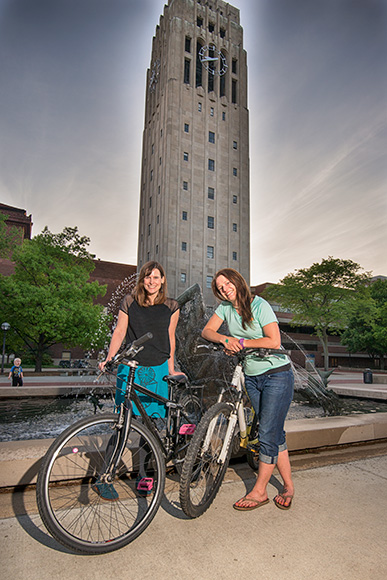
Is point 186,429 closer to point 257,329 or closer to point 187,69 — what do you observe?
point 257,329

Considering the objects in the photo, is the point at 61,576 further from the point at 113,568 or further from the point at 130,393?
the point at 130,393

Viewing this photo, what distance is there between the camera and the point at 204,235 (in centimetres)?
4544

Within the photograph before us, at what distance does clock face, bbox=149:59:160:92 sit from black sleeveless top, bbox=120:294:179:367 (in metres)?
57.1

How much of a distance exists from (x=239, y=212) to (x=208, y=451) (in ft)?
157

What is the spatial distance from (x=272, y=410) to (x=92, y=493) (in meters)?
1.53

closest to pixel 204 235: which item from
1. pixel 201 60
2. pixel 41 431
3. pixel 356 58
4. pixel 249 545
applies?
pixel 201 60

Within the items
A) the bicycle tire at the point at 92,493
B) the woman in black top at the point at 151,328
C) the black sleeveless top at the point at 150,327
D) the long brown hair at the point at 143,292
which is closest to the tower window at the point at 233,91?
the long brown hair at the point at 143,292

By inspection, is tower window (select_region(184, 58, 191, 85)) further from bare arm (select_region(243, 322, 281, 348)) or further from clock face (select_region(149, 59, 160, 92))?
bare arm (select_region(243, 322, 281, 348))

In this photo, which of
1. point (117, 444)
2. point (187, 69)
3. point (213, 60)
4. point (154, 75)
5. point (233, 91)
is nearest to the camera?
point (117, 444)

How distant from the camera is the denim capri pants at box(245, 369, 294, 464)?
9.16 feet

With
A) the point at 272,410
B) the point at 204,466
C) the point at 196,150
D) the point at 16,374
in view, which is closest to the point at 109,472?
the point at 204,466

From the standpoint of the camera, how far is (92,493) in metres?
2.70

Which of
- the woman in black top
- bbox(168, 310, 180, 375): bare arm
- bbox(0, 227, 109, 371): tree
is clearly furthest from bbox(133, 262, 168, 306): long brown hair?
bbox(0, 227, 109, 371): tree

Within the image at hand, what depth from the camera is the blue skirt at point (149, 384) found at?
9.24 feet
